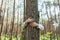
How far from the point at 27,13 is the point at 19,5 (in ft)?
3.33

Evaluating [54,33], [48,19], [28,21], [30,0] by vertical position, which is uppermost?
[30,0]

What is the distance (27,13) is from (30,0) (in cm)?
11

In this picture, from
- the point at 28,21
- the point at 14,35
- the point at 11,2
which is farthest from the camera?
the point at 11,2

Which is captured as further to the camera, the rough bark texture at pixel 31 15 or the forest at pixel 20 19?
the forest at pixel 20 19

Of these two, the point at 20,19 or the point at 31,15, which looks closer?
the point at 31,15

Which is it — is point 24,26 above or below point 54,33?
above

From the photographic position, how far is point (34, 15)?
1280 mm

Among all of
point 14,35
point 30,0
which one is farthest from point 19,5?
point 30,0

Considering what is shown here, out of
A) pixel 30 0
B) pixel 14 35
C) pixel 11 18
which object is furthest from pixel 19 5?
pixel 30 0

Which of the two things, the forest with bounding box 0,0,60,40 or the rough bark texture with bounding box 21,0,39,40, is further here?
the forest with bounding box 0,0,60,40

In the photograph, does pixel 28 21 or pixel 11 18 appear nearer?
pixel 28 21

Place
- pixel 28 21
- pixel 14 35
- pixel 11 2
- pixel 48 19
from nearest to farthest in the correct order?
pixel 28 21, pixel 14 35, pixel 11 2, pixel 48 19

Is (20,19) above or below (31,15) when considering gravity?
below

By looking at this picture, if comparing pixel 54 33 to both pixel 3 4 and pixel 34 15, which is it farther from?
pixel 34 15
